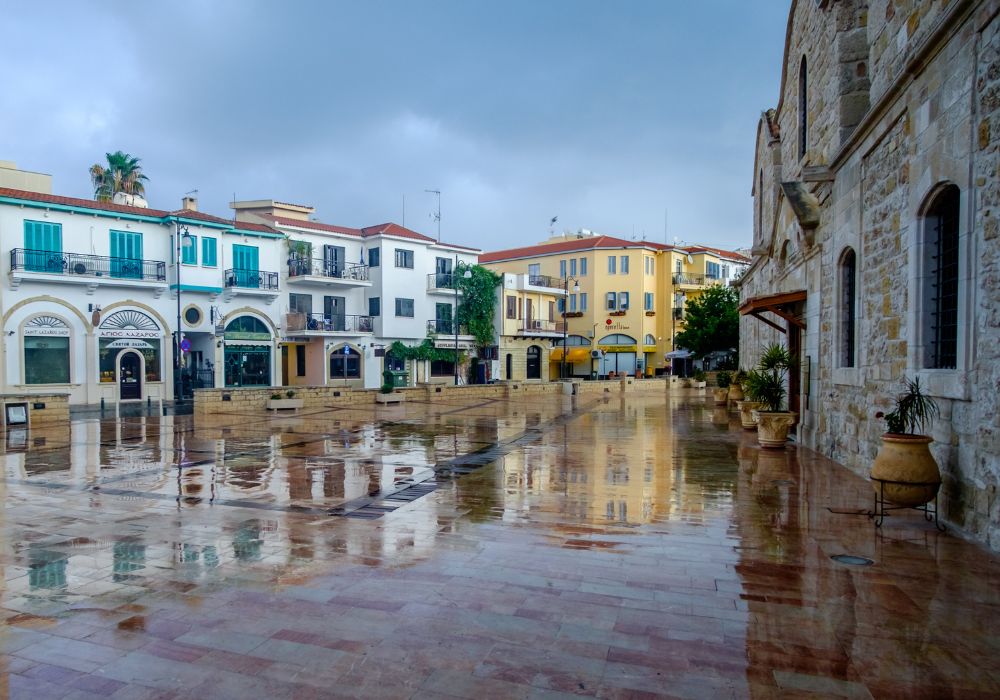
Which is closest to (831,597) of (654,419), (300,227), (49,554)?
(49,554)

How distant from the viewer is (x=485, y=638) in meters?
4.40

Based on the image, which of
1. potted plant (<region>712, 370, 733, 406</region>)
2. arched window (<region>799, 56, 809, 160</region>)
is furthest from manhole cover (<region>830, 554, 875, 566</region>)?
potted plant (<region>712, 370, 733, 406</region>)

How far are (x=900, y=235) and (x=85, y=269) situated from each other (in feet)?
106

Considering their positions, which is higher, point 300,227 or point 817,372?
point 300,227

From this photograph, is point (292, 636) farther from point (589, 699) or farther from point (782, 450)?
point (782, 450)

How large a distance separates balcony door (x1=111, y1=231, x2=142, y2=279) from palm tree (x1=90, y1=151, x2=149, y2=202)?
1280cm

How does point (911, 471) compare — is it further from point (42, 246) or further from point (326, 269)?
point (326, 269)

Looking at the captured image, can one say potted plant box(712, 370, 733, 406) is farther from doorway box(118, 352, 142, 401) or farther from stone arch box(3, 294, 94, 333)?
stone arch box(3, 294, 94, 333)

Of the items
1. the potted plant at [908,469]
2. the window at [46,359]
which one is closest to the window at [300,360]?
the window at [46,359]

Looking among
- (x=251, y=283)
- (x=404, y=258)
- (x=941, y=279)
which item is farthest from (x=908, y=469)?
(x=404, y=258)

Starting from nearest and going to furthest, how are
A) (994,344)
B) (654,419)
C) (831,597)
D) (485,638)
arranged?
(485,638) < (831,597) < (994,344) < (654,419)

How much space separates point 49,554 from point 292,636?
137 inches

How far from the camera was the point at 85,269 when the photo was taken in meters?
29.9

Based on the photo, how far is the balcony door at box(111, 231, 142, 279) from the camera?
31.2m
